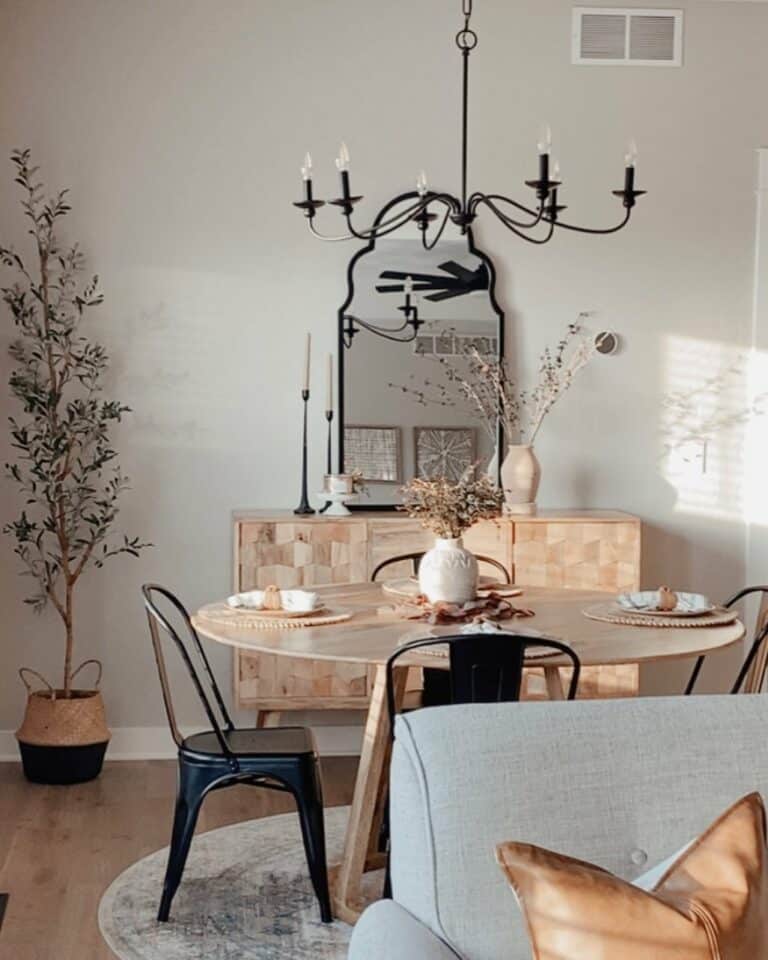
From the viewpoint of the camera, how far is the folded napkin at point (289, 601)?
385cm

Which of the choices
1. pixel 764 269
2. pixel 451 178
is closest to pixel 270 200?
pixel 451 178

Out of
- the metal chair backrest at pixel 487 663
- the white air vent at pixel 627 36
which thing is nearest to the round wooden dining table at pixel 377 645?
the metal chair backrest at pixel 487 663

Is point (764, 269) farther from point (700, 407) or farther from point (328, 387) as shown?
point (328, 387)

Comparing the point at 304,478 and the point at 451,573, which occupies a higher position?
the point at 304,478

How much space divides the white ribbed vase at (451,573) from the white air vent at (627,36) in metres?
2.42

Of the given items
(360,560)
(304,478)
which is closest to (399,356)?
(304,478)

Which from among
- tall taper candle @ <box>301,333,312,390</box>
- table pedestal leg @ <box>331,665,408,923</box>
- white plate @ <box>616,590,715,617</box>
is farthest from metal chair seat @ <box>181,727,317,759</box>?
tall taper candle @ <box>301,333,312,390</box>

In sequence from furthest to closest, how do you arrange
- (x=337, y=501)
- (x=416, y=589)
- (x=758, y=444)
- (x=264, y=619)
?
(x=758, y=444), (x=337, y=501), (x=416, y=589), (x=264, y=619)

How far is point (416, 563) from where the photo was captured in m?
4.89

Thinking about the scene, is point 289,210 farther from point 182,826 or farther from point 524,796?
point 524,796

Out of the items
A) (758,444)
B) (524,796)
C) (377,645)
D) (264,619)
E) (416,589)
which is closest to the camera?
(524,796)

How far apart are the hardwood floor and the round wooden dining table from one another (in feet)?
2.21

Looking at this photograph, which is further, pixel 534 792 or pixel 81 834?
pixel 81 834

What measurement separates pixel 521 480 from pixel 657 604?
4.53ft
